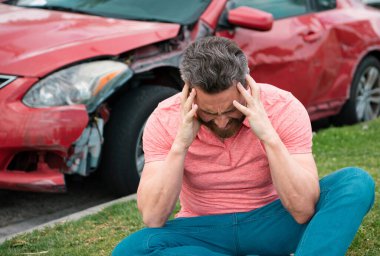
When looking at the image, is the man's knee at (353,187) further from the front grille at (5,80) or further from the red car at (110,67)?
the front grille at (5,80)

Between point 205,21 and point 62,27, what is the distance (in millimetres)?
1096

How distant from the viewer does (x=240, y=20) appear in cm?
629

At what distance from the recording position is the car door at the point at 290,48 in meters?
6.55

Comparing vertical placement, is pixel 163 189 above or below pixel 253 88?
below

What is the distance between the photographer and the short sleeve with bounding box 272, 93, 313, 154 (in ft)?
12.0

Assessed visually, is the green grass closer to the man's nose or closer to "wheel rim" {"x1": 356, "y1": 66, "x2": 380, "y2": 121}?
the man's nose

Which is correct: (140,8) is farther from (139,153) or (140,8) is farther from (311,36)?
(311,36)

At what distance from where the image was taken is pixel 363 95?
8062 mm

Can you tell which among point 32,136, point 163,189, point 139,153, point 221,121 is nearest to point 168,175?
point 163,189

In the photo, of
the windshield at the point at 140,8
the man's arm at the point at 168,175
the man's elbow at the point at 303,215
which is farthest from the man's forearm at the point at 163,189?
the windshield at the point at 140,8

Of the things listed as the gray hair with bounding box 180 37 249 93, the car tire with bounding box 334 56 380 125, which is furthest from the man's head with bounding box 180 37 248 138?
the car tire with bounding box 334 56 380 125

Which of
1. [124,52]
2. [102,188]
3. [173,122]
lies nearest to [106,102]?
[124,52]

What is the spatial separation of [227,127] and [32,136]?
1.82m

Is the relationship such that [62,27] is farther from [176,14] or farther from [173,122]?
[173,122]
